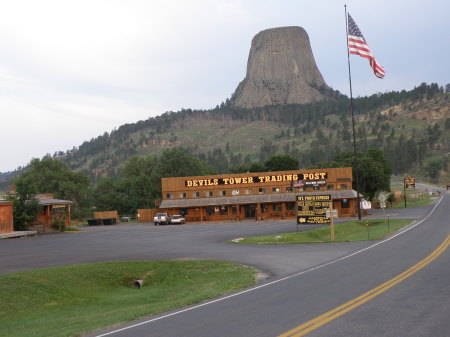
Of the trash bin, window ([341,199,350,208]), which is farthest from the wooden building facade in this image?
window ([341,199,350,208])

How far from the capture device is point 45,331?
12.8m

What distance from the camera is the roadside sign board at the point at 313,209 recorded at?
1507 inches

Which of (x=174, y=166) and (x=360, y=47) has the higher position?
(x=360, y=47)

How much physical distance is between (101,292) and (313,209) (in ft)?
74.3

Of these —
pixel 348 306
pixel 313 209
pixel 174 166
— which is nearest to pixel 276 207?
pixel 174 166

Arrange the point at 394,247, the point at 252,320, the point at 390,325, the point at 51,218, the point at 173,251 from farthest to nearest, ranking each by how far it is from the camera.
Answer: the point at 51,218 → the point at 173,251 → the point at 394,247 → the point at 252,320 → the point at 390,325

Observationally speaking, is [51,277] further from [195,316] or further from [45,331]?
[195,316]

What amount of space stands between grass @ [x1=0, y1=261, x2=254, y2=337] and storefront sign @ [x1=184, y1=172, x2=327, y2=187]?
178ft

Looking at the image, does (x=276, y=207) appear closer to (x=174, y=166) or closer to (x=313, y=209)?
(x=174, y=166)

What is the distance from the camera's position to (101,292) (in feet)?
65.1

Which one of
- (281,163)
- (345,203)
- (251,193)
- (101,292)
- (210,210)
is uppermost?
(281,163)

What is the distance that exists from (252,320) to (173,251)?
21.4 m

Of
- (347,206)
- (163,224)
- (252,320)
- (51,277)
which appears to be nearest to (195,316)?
(252,320)

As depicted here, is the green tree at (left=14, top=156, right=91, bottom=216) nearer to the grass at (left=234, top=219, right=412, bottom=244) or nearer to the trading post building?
the trading post building
